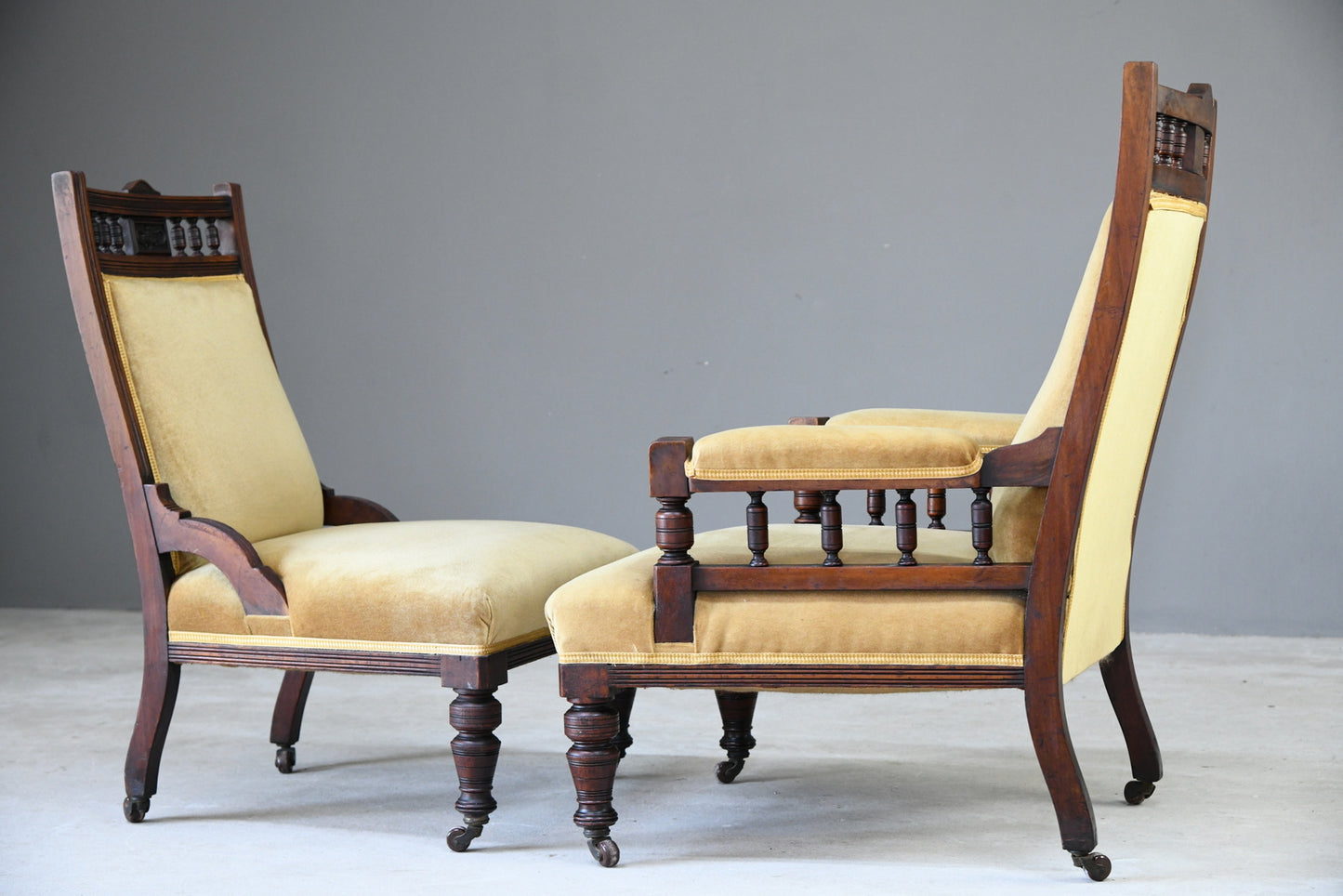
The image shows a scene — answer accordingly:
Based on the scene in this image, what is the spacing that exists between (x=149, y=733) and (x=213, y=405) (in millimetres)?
565

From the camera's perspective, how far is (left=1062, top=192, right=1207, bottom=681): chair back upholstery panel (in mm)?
1891

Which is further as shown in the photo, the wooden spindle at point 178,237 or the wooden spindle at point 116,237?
the wooden spindle at point 178,237

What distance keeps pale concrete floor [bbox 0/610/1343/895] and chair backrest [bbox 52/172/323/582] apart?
0.51 meters

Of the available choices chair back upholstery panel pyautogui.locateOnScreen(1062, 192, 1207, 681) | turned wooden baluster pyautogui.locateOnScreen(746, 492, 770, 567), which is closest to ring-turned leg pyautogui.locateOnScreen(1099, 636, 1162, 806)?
chair back upholstery panel pyautogui.locateOnScreen(1062, 192, 1207, 681)

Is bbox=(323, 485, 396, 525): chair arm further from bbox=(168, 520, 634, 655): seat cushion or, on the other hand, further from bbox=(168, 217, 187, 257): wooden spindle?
bbox=(168, 217, 187, 257): wooden spindle

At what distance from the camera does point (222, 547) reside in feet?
7.27

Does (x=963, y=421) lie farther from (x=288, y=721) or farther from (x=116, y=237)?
(x=116, y=237)

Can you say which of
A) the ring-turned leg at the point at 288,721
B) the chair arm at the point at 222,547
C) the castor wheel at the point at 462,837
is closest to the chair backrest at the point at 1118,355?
the castor wheel at the point at 462,837

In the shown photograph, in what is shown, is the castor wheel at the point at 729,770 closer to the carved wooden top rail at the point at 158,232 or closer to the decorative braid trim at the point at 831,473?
the decorative braid trim at the point at 831,473

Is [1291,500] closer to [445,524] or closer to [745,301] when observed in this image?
[745,301]

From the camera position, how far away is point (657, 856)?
6.87ft

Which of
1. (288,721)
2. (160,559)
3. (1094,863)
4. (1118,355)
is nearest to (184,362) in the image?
(160,559)

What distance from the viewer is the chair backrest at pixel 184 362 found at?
91.4 inches

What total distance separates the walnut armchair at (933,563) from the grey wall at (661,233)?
2186 mm
